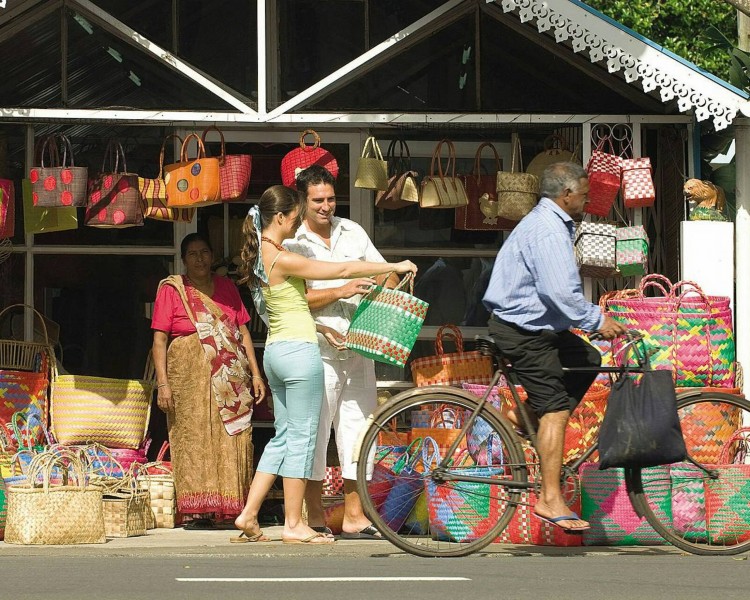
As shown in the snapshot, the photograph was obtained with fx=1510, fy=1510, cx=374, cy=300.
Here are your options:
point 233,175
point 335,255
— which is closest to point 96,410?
point 233,175

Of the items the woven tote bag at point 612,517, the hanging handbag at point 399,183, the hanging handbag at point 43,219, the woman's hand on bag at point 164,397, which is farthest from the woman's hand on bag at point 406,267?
the hanging handbag at point 43,219

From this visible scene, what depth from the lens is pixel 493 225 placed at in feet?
34.2

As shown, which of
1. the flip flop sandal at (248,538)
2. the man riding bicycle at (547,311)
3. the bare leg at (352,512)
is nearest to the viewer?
the man riding bicycle at (547,311)

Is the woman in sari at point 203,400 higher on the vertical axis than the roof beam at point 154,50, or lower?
lower

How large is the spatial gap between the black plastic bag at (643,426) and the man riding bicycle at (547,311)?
234mm

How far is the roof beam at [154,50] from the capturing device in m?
9.55

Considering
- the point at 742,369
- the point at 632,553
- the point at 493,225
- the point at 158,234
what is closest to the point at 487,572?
the point at 632,553

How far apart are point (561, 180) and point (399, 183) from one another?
2.72 m

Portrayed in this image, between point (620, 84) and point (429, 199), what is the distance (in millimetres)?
1517

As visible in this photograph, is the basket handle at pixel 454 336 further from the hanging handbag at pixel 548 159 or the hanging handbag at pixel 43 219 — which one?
the hanging handbag at pixel 43 219

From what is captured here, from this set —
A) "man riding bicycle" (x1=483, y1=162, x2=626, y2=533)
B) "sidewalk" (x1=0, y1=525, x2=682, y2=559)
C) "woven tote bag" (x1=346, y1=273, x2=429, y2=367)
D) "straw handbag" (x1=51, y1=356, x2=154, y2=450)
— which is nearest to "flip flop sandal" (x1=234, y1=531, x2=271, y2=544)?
"sidewalk" (x1=0, y1=525, x2=682, y2=559)

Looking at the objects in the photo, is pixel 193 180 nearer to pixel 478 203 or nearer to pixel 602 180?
pixel 478 203

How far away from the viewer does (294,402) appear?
8172 millimetres

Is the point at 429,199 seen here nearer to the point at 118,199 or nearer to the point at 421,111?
the point at 421,111
